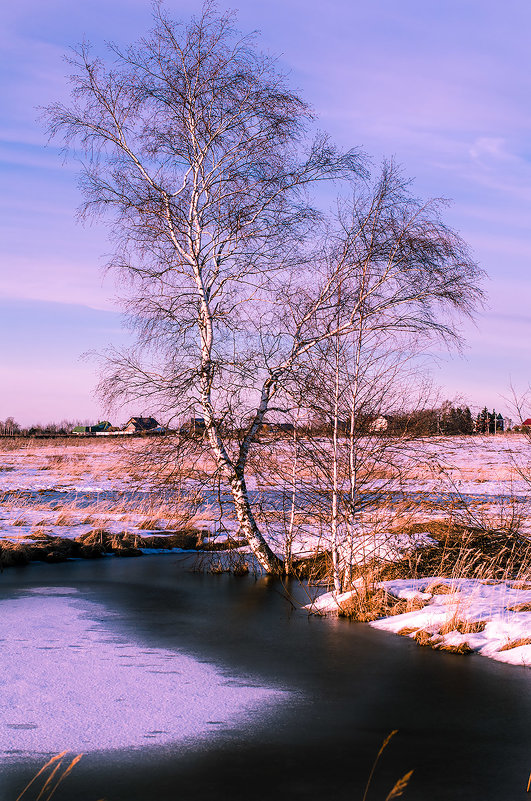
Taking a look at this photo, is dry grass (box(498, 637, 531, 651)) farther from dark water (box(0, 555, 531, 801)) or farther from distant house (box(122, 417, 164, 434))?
distant house (box(122, 417, 164, 434))

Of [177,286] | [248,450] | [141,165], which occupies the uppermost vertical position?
[141,165]

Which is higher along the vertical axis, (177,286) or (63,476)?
(177,286)

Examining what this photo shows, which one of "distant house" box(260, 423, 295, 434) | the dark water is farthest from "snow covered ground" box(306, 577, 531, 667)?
"distant house" box(260, 423, 295, 434)

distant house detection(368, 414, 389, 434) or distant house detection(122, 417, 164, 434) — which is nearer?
distant house detection(368, 414, 389, 434)

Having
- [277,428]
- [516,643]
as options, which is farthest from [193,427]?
[516,643]

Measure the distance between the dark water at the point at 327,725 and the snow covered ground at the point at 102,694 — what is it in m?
0.26

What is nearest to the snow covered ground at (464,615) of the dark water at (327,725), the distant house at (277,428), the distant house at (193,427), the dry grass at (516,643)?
the dry grass at (516,643)

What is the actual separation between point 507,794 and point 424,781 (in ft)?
1.69

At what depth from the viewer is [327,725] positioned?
5.81 meters

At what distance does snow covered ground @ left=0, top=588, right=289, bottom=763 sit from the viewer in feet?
17.8

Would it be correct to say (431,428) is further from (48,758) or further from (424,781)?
(48,758)

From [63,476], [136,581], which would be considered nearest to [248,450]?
[136,581]

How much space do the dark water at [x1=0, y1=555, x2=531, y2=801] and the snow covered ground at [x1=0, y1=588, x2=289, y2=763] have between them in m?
0.26

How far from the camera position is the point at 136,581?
12695 mm
